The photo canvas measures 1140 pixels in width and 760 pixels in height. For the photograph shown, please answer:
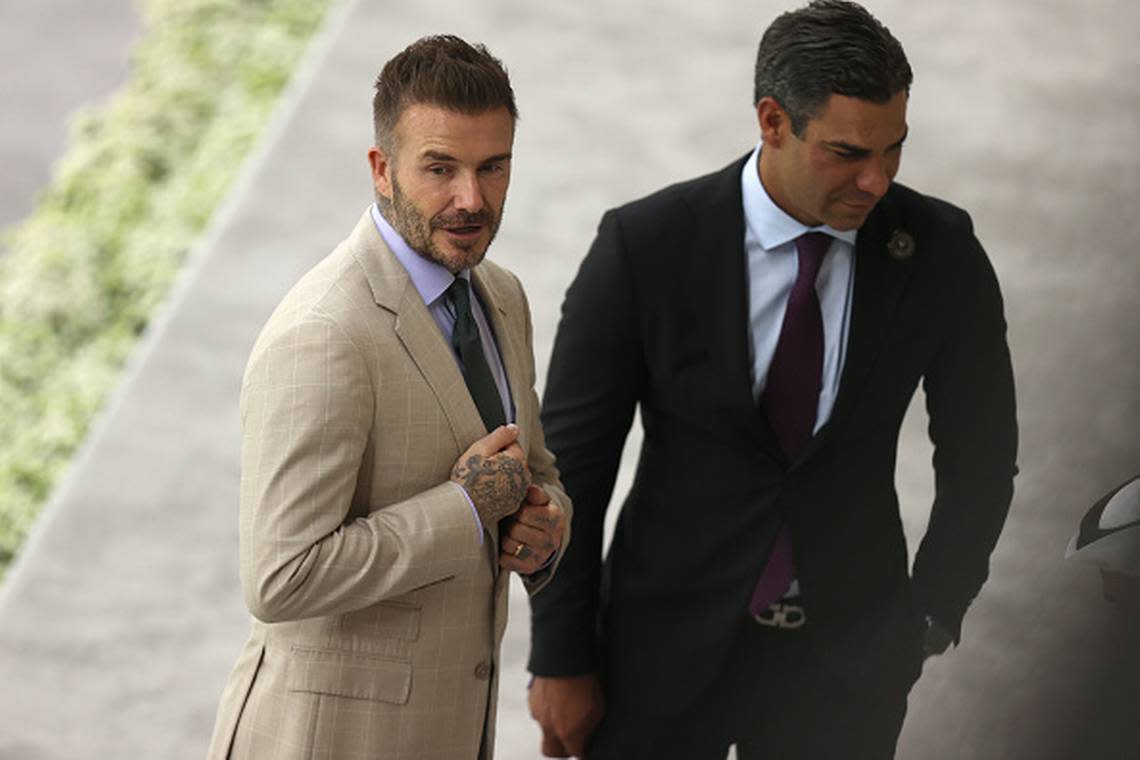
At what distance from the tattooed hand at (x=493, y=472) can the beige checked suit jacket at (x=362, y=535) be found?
0.8 inches

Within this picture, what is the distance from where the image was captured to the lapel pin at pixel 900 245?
231cm

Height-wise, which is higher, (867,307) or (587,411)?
(867,307)

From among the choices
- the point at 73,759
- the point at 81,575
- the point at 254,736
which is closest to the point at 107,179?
the point at 81,575

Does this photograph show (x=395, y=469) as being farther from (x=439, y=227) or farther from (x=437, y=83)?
(x=437, y=83)

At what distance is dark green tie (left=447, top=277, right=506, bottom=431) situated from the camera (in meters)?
2.00

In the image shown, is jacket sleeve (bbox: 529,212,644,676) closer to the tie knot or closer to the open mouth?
the tie knot

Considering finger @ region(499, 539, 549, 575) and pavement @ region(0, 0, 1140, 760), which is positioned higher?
pavement @ region(0, 0, 1140, 760)

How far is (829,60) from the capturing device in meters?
2.11

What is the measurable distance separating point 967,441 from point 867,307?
0.30 m

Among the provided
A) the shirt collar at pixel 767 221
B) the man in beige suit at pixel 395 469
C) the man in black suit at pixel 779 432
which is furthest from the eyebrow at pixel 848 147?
the man in beige suit at pixel 395 469

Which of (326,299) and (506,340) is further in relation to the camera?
(506,340)

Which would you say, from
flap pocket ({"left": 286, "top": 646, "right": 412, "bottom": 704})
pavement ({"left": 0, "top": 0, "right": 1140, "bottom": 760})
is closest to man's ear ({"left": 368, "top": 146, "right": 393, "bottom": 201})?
flap pocket ({"left": 286, "top": 646, "right": 412, "bottom": 704})

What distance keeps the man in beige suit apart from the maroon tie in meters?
0.41

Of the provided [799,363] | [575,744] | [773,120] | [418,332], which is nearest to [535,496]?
[418,332]
